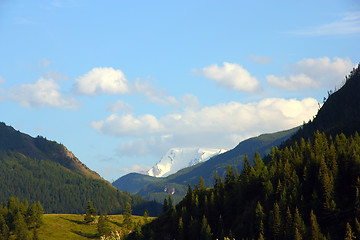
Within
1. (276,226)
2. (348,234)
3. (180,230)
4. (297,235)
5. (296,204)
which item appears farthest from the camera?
(180,230)

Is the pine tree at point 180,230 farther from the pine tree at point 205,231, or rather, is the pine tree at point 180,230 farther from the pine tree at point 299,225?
the pine tree at point 299,225

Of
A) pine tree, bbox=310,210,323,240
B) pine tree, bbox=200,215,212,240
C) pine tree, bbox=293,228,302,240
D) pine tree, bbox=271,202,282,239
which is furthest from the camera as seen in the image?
pine tree, bbox=200,215,212,240

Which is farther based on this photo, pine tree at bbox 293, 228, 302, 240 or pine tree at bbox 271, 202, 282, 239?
pine tree at bbox 271, 202, 282, 239

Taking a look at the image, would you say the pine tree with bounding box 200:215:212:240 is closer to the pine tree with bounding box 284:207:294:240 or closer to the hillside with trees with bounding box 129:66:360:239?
the hillside with trees with bounding box 129:66:360:239

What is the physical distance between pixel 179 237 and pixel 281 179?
46.7m

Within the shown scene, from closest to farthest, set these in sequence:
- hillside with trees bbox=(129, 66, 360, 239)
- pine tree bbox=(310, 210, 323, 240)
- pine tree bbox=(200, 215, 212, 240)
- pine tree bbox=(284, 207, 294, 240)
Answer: pine tree bbox=(310, 210, 323, 240) < hillside with trees bbox=(129, 66, 360, 239) < pine tree bbox=(284, 207, 294, 240) < pine tree bbox=(200, 215, 212, 240)

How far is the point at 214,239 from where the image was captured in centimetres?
18350

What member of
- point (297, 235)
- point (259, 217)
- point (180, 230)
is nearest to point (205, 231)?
point (180, 230)

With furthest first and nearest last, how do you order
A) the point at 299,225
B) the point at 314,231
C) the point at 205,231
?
the point at 205,231 < the point at 299,225 < the point at 314,231

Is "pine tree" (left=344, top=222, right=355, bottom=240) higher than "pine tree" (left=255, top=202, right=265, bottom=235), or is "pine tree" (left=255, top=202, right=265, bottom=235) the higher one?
"pine tree" (left=255, top=202, right=265, bottom=235)

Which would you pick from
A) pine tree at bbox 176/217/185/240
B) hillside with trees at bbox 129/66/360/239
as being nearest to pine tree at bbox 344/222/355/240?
hillside with trees at bbox 129/66/360/239

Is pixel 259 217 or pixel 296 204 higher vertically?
pixel 296 204

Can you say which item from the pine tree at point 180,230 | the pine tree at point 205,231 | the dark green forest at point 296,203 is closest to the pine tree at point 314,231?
the dark green forest at point 296,203

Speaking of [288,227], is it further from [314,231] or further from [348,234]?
[348,234]
